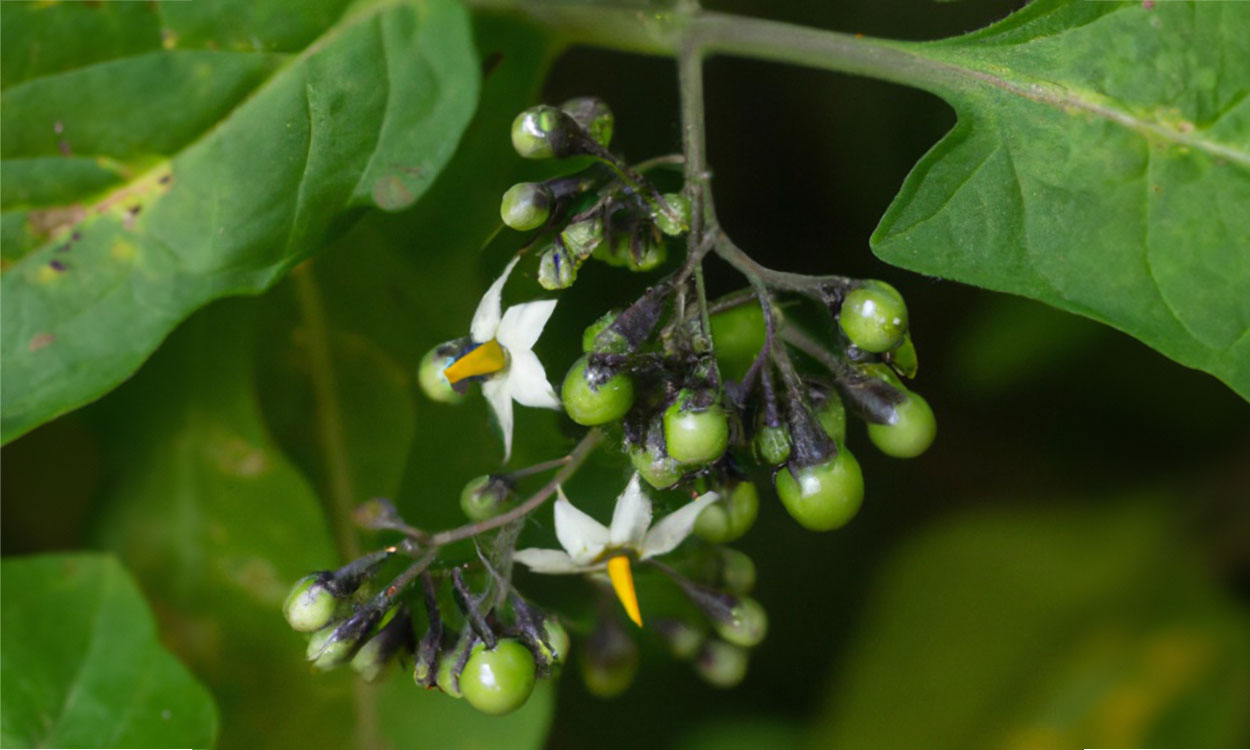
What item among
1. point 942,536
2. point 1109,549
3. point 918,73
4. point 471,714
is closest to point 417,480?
point 471,714

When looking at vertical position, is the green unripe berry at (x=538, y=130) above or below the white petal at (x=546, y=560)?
above

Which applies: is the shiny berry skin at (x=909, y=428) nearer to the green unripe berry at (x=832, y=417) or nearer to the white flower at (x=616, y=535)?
the green unripe berry at (x=832, y=417)

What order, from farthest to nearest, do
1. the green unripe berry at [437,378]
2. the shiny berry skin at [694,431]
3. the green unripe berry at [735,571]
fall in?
A: 1. the green unripe berry at [735,571]
2. the green unripe berry at [437,378]
3. the shiny berry skin at [694,431]

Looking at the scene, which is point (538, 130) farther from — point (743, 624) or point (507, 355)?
point (743, 624)

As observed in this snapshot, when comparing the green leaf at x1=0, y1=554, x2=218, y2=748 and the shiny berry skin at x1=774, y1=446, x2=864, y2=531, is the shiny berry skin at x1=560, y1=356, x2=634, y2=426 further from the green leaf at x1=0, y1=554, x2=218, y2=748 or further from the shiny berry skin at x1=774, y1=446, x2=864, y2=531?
the green leaf at x1=0, y1=554, x2=218, y2=748

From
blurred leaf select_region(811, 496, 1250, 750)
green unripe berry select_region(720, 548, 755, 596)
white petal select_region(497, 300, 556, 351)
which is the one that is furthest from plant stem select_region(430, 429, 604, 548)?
blurred leaf select_region(811, 496, 1250, 750)

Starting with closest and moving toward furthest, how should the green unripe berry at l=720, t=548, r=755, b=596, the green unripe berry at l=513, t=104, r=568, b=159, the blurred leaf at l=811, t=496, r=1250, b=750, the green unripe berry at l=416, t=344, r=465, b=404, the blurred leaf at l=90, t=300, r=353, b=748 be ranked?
the green unripe berry at l=513, t=104, r=568, b=159 < the green unripe berry at l=416, t=344, r=465, b=404 < the green unripe berry at l=720, t=548, r=755, b=596 < the blurred leaf at l=90, t=300, r=353, b=748 < the blurred leaf at l=811, t=496, r=1250, b=750

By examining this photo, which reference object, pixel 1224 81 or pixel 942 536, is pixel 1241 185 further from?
pixel 942 536

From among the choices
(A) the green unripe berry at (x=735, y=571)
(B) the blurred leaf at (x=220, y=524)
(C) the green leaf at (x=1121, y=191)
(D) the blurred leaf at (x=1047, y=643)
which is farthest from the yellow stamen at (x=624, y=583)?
(D) the blurred leaf at (x=1047, y=643)
